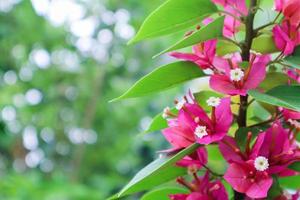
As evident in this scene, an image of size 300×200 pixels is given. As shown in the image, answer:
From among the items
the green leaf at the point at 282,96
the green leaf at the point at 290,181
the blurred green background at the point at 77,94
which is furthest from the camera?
the blurred green background at the point at 77,94

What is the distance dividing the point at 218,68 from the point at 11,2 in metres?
2.90

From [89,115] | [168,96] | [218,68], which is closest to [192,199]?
[218,68]

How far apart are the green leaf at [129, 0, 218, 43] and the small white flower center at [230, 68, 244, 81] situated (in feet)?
0.35

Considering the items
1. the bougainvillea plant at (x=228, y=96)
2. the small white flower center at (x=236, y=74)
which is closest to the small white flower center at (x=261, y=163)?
the bougainvillea plant at (x=228, y=96)

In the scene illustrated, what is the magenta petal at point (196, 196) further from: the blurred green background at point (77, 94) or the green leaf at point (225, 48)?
the blurred green background at point (77, 94)

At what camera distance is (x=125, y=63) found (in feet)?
11.6

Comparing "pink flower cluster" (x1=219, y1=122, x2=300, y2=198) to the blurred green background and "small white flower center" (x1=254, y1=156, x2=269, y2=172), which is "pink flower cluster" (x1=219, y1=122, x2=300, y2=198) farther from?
the blurred green background

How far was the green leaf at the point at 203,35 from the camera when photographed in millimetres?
672

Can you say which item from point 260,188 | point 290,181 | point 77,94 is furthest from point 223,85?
point 77,94

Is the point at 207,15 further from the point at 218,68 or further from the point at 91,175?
the point at 91,175

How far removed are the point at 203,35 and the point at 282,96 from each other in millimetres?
123

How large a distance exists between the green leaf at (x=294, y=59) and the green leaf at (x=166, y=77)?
0.12m

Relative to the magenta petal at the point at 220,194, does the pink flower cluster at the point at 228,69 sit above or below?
above

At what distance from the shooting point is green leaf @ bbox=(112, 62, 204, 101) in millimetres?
723
